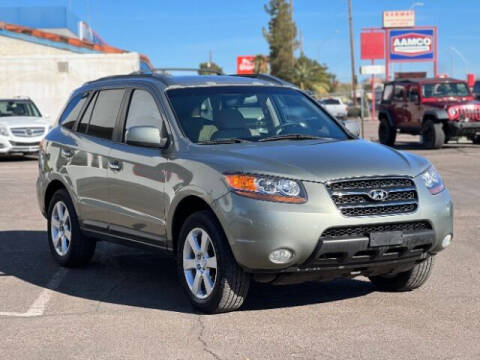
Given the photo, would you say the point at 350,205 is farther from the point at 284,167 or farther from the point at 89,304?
the point at 89,304

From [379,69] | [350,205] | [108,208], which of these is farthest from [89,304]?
[379,69]

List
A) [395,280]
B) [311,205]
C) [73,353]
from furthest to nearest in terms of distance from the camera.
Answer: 1. [395,280]
2. [311,205]
3. [73,353]

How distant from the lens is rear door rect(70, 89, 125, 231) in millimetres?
7434

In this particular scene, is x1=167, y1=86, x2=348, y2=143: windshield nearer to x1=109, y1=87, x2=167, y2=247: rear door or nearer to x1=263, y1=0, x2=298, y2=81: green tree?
x1=109, y1=87, x2=167, y2=247: rear door

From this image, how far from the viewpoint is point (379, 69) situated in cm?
5616

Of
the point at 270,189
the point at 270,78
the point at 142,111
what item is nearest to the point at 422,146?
the point at 270,78

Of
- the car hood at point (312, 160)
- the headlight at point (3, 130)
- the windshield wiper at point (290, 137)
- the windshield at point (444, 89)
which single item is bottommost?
the headlight at point (3, 130)

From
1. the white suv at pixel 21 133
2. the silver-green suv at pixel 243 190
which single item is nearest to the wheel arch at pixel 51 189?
the silver-green suv at pixel 243 190

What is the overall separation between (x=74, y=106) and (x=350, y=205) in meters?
3.71

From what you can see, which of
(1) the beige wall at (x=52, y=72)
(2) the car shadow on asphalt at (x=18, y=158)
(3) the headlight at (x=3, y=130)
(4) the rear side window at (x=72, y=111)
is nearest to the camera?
(4) the rear side window at (x=72, y=111)

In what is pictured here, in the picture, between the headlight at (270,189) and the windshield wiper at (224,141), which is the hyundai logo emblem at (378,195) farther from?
the windshield wiper at (224,141)

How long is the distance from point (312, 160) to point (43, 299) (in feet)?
7.96

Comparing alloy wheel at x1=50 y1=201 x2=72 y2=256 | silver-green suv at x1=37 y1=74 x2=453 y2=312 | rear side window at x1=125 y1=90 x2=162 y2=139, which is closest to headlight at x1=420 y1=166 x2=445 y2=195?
silver-green suv at x1=37 y1=74 x2=453 y2=312

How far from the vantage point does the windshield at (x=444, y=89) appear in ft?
80.4
